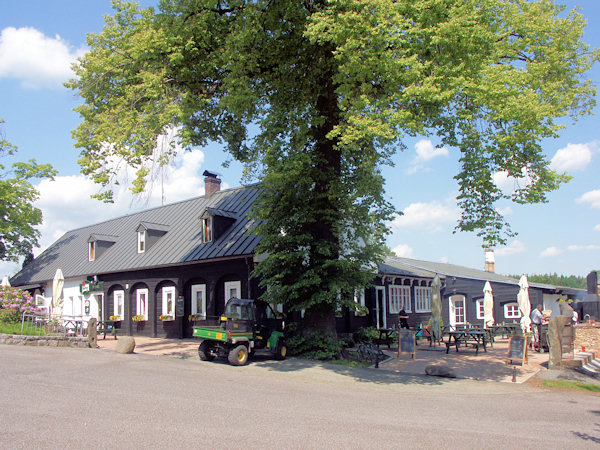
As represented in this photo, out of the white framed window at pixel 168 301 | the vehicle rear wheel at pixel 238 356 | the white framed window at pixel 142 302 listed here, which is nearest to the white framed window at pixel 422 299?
the white framed window at pixel 168 301

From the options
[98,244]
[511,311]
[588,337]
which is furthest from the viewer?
[511,311]

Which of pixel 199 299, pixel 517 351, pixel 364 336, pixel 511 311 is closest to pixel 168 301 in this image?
pixel 199 299

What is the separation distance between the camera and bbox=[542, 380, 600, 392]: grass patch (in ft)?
38.0

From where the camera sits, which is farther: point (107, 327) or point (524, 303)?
point (107, 327)

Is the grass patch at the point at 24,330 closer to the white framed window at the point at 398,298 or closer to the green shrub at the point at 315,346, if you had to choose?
the green shrub at the point at 315,346

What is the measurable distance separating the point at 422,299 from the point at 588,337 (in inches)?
585

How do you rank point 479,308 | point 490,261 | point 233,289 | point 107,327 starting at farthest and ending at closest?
point 490,261
point 479,308
point 107,327
point 233,289

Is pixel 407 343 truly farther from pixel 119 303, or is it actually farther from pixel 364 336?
pixel 119 303

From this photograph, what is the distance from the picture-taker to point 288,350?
16281 mm

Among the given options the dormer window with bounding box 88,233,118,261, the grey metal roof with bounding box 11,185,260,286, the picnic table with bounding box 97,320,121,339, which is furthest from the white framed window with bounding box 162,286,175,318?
the dormer window with bounding box 88,233,118,261

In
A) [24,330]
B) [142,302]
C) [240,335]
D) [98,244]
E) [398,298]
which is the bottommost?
[24,330]

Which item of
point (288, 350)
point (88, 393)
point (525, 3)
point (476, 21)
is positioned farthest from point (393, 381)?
point (525, 3)

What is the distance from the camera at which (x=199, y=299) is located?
21844mm

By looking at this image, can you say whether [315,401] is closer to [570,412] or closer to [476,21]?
[570,412]
